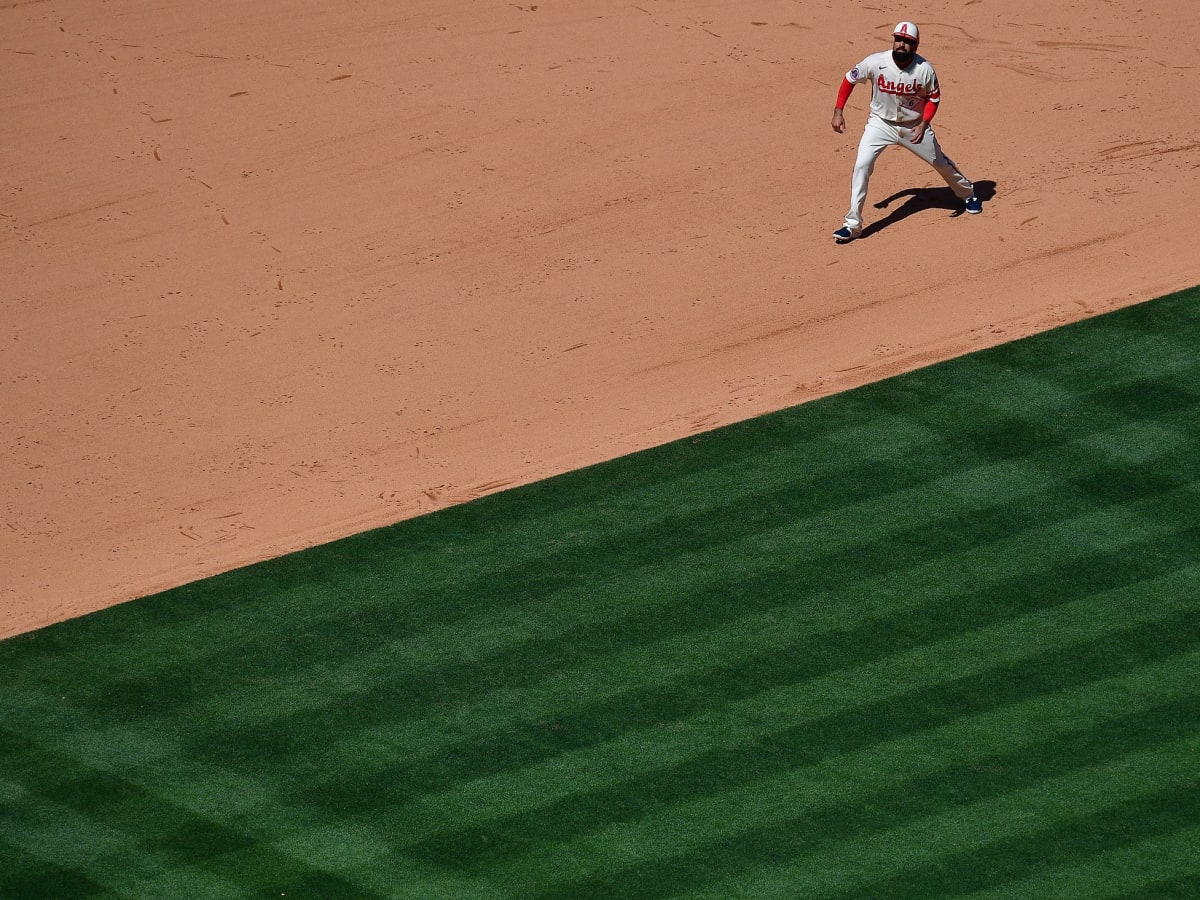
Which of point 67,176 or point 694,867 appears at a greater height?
point 67,176

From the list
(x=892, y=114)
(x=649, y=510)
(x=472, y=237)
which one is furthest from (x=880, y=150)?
(x=649, y=510)

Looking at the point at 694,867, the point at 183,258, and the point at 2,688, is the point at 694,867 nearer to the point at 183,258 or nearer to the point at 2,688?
the point at 2,688

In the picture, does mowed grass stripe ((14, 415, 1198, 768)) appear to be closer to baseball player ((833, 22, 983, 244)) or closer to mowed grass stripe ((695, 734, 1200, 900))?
mowed grass stripe ((695, 734, 1200, 900))

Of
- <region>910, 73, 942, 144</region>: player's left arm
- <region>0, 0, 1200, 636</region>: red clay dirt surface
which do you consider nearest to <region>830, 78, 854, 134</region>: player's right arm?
<region>910, 73, 942, 144</region>: player's left arm

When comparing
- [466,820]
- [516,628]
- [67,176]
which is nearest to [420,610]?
[516,628]

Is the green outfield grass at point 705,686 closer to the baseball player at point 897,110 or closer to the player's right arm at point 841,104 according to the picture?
the baseball player at point 897,110

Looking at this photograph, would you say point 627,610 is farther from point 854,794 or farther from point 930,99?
point 930,99
